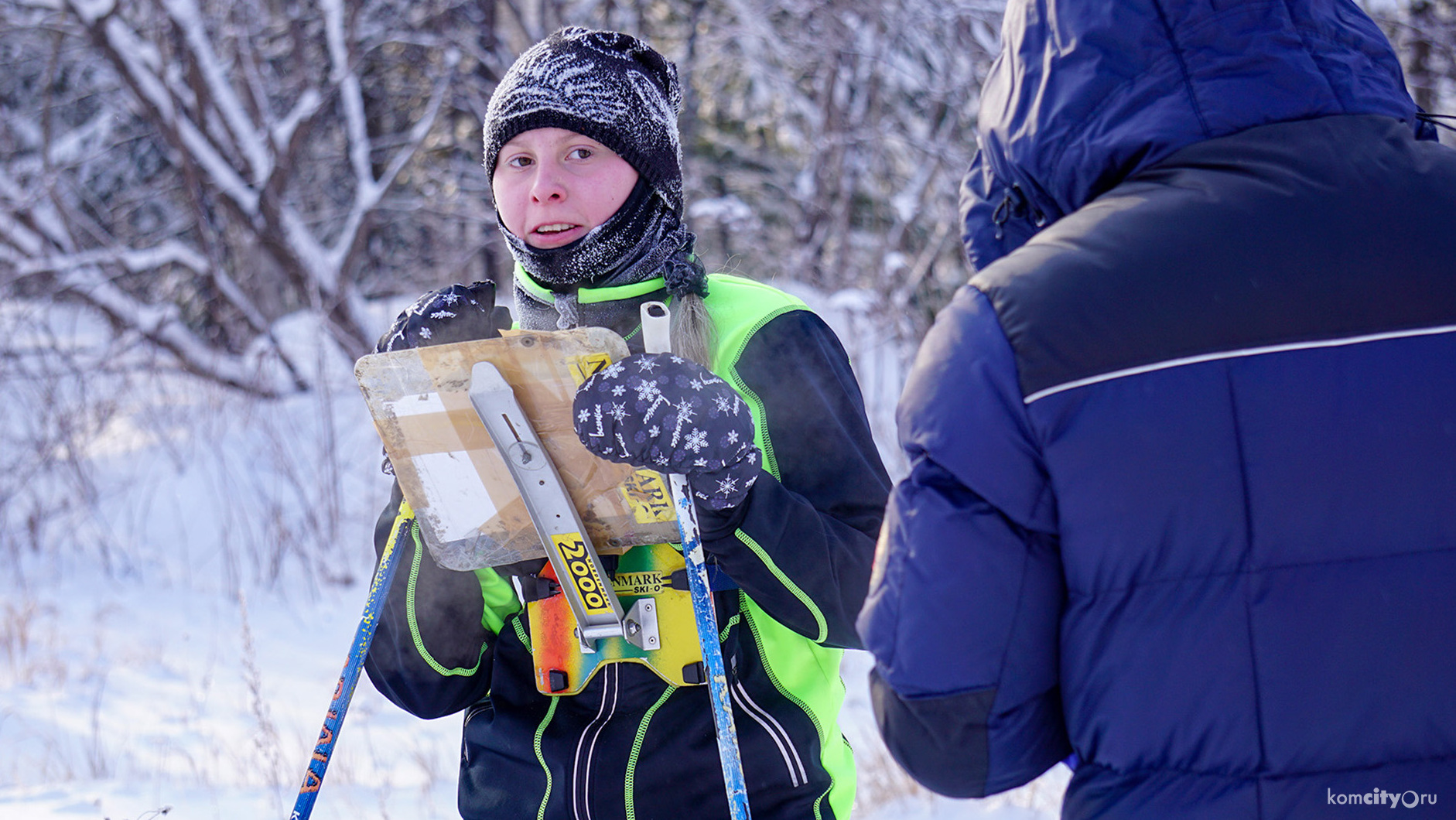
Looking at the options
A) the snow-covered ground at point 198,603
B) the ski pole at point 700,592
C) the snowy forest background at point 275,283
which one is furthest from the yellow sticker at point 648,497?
the snow-covered ground at point 198,603

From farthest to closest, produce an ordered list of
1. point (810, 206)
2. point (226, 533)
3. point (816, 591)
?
1. point (810, 206)
2. point (226, 533)
3. point (816, 591)

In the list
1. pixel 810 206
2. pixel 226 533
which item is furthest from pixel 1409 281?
pixel 810 206

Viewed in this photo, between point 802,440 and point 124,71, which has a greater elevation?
point 124,71

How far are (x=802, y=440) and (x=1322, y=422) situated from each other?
35.9 inches

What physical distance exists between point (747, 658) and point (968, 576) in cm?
79

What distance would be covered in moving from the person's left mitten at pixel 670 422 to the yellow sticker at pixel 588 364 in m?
0.02

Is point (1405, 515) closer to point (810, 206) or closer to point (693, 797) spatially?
point (693, 797)

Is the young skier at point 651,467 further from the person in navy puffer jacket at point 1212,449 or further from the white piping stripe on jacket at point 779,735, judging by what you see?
the person in navy puffer jacket at point 1212,449

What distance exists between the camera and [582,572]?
69.9 inches

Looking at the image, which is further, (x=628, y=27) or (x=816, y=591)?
(x=628, y=27)

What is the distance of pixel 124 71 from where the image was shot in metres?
7.96

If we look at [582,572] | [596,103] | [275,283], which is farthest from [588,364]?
[275,283]
